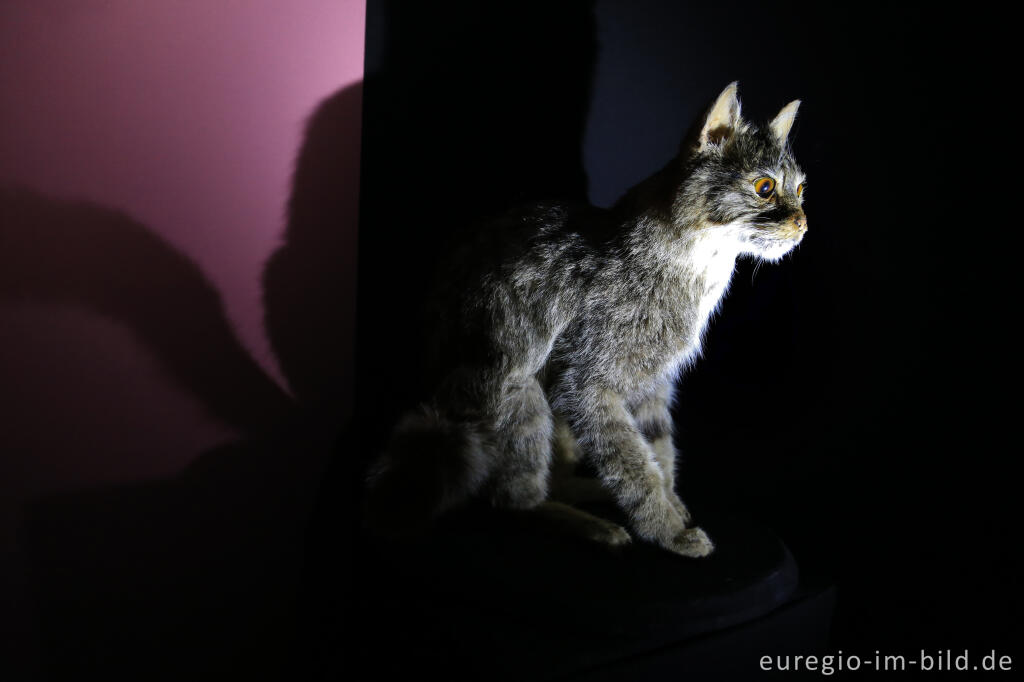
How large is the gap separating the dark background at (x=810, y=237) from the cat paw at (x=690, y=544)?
0.62 ft

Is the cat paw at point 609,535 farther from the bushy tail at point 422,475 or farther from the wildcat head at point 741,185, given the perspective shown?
the wildcat head at point 741,185

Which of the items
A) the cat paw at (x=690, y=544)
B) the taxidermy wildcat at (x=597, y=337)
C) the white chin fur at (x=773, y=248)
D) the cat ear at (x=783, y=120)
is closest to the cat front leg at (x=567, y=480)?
the taxidermy wildcat at (x=597, y=337)

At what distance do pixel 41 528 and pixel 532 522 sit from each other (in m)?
0.88

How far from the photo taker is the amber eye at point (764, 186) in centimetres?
104

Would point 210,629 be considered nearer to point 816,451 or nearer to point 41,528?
point 41,528

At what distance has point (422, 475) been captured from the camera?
1.05m

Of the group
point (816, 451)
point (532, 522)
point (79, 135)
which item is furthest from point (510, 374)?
point (79, 135)

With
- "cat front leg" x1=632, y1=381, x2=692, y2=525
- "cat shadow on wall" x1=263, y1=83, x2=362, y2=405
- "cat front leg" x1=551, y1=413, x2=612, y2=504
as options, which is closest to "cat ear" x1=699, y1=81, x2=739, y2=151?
"cat front leg" x1=632, y1=381, x2=692, y2=525

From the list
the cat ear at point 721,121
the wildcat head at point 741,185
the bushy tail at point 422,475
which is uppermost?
the cat ear at point 721,121

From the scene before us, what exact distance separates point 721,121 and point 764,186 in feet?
0.37

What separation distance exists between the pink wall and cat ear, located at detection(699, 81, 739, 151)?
0.68 metres

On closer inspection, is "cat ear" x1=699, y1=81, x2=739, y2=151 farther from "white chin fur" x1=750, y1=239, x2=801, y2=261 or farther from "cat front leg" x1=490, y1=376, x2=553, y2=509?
"cat front leg" x1=490, y1=376, x2=553, y2=509

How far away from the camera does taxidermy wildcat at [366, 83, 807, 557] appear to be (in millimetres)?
1048

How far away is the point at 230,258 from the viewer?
1.35 m
